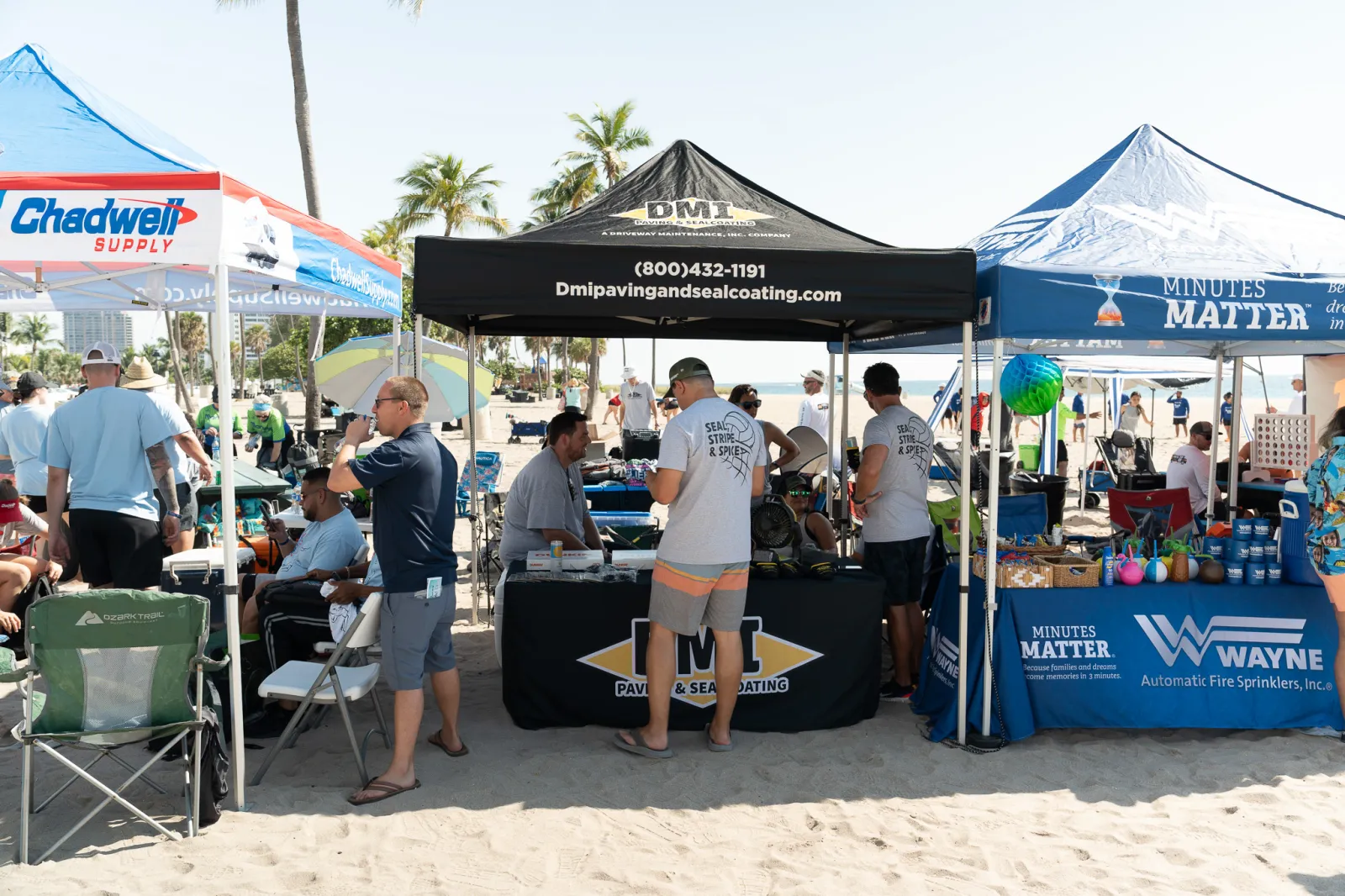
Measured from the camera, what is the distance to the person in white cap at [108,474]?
14.5ft

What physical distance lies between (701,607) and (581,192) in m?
25.2

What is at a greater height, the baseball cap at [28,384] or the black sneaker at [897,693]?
the baseball cap at [28,384]

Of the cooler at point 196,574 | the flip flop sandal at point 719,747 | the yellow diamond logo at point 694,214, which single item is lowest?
the flip flop sandal at point 719,747

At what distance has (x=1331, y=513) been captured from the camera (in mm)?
4062

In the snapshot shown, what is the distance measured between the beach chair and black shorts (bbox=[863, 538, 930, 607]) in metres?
2.40

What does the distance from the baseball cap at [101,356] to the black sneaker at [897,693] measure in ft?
13.8

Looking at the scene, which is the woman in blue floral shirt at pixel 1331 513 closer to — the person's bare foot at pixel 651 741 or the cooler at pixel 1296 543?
the cooler at pixel 1296 543

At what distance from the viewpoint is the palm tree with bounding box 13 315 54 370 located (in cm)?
9700

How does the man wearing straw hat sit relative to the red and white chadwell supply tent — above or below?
below

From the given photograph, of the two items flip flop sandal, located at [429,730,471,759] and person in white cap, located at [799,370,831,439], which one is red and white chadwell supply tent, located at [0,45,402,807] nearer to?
flip flop sandal, located at [429,730,471,759]

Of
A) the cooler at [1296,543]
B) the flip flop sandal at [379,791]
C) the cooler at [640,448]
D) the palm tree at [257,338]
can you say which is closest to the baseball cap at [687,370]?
the flip flop sandal at [379,791]

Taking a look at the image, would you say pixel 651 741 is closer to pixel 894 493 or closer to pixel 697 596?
pixel 697 596

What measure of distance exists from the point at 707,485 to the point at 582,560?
38.5 inches

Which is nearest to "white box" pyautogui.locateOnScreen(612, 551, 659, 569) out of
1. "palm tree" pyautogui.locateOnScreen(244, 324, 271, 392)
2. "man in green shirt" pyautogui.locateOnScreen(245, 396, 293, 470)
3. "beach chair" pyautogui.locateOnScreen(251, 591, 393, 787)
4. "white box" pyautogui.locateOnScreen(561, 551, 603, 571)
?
"white box" pyautogui.locateOnScreen(561, 551, 603, 571)
